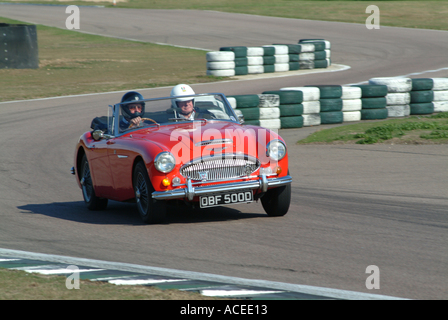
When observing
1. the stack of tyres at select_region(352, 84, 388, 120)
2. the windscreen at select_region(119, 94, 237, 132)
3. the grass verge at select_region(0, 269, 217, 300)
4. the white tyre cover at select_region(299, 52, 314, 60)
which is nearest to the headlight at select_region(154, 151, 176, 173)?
the windscreen at select_region(119, 94, 237, 132)

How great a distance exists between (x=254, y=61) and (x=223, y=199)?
56.1 ft

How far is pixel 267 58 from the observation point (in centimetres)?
2367

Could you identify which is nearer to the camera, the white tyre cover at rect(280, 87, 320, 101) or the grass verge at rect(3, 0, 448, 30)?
the white tyre cover at rect(280, 87, 320, 101)

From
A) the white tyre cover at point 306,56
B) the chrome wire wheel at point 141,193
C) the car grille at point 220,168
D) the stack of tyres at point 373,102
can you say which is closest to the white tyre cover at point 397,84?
the stack of tyres at point 373,102

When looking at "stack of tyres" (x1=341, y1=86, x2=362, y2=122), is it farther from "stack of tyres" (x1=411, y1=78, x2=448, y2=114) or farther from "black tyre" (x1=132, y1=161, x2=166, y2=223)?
"black tyre" (x1=132, y1=161, x2=166, y2=223)

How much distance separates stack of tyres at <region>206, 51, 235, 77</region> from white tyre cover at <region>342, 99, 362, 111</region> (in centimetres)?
836

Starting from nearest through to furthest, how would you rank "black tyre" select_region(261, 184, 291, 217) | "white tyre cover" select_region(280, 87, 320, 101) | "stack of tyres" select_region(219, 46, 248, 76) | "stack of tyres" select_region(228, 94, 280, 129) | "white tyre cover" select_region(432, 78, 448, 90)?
1. "black tyre" select_region(261, 184, 291, 217)
2. "stack of tyres" select_region(228, 94, 280, 129)
3. "white tyre cover" select_region(280, 87, 320, 101)
4. "white tyre cover" select_region(432, 78, 448, 90)
5. "stack of tyres" select_region(219, 46, 248, 76)

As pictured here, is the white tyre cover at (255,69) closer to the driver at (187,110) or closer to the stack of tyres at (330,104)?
the stack of tyres at (330,104)

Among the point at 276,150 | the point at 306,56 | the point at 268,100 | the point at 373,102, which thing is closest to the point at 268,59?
the point at 306,56

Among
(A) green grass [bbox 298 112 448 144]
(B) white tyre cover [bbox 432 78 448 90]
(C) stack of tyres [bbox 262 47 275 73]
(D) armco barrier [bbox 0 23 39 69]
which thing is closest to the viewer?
(A) green grass [bbox 298 112 448 144]

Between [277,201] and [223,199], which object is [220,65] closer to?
[277,201]

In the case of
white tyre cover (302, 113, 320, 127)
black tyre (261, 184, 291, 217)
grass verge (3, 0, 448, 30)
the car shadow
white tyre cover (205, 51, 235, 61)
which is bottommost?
white tyre cover (302, 113, 320, 127)

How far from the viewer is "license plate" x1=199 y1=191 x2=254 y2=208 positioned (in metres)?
6.72

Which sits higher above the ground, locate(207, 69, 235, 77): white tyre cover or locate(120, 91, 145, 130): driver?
locate(120, 91, 145, 130): driver
